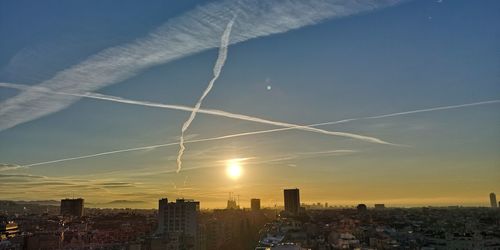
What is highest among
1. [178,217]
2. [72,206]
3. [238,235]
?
[72,206]

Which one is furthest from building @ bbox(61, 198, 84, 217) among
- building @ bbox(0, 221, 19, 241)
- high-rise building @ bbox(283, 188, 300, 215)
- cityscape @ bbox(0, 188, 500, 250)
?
high-rise building @ bbox(283, 188, 300, 215)

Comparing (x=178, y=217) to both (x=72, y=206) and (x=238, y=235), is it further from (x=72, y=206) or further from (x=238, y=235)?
(x=72, y=206)

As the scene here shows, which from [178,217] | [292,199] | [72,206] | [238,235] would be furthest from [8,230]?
[292,199]

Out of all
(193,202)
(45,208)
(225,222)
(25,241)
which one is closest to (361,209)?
(225,222)

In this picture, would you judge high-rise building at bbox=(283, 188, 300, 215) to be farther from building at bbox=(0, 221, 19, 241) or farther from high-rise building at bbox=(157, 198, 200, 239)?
building at bbox=(0, 221, 19, 241)

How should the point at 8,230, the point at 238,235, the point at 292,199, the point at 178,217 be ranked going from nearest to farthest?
the point at 178,217 → the point at 8,230 → the point at 238,235 → the point at 292,199
